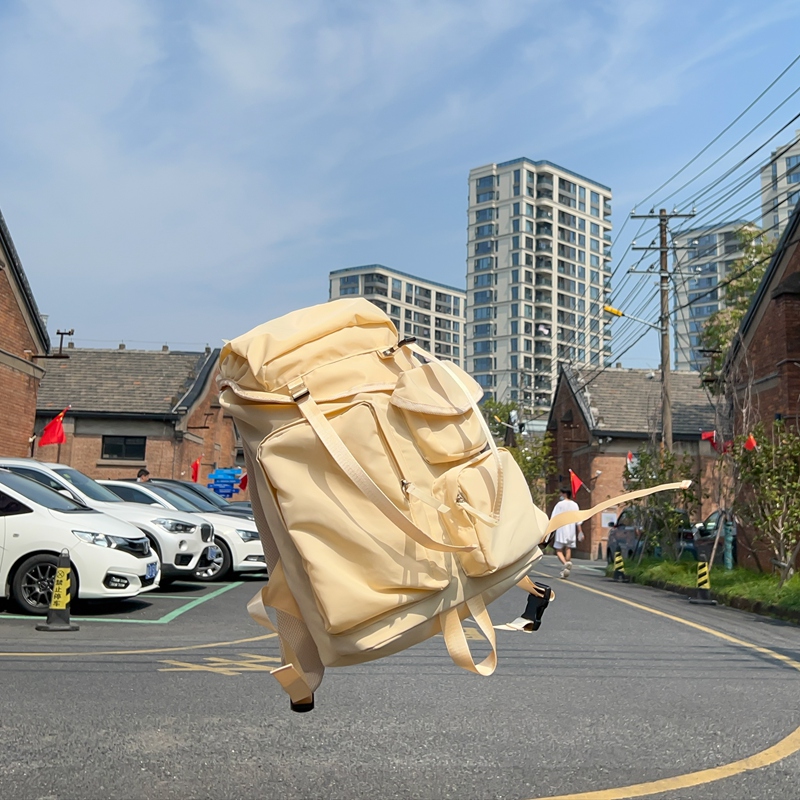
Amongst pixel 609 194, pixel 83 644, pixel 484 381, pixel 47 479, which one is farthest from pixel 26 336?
pixel 609 194

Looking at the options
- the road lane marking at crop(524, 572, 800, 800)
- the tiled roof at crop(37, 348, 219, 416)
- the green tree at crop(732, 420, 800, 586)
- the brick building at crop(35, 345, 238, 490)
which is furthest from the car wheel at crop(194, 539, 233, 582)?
the tiled roof at crop(37, 348, 219, 416)

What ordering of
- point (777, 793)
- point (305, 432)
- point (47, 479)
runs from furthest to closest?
point (47, 479) → point (777, 793) → point (305, 432)

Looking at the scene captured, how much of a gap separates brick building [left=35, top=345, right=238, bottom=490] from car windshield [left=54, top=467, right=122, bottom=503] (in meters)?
21.6

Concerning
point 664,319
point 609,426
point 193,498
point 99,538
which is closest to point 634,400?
point 609,426

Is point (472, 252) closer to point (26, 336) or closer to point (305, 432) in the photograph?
point (26, 336)

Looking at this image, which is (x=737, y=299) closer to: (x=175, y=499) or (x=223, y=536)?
(x=175, y=499)

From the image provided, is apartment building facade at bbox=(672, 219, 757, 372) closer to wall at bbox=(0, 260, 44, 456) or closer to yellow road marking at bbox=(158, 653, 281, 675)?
yellow road marking at bbox=(158, 653, 281, 675)

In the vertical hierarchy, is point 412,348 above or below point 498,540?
above

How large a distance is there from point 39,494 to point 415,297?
151694mm

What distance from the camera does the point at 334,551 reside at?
2350mm

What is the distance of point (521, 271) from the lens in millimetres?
113750

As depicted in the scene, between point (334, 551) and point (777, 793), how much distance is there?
124 inches

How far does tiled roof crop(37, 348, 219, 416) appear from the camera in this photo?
3781cm

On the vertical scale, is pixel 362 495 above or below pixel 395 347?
below
